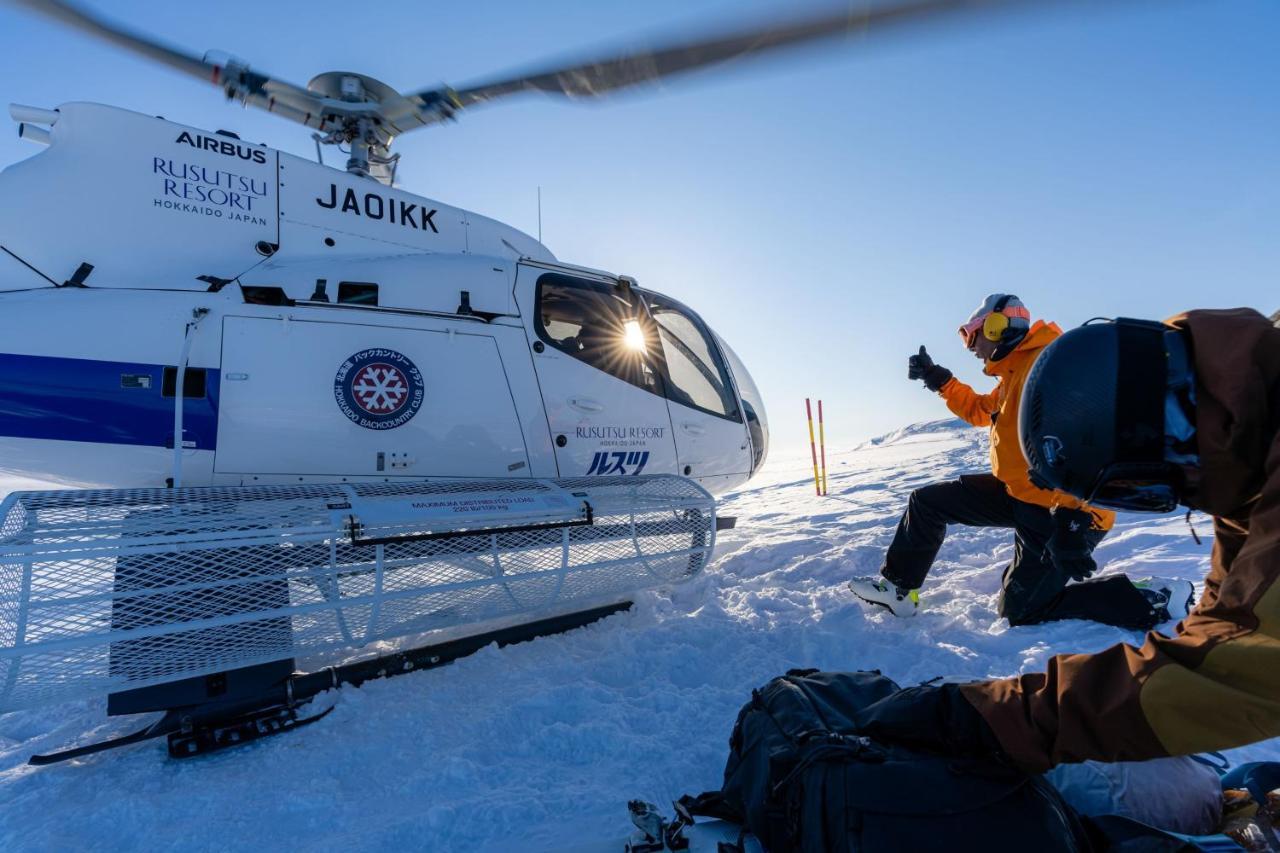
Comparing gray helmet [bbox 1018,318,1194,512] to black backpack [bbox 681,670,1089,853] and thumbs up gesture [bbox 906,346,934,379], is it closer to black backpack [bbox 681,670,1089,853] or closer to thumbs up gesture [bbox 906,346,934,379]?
black backpack [bbox 681,670,1089,853]

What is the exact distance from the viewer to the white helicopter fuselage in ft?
10.8

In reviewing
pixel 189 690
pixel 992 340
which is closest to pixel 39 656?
pixel 189 690

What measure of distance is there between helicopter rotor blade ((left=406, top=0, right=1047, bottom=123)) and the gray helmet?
1.42 meters

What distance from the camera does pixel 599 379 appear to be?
175 inches

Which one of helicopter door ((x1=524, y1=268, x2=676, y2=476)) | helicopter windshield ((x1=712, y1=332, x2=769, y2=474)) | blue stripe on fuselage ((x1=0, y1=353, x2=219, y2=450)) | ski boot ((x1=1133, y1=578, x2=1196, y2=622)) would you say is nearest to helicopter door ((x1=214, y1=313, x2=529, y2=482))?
blue stripe on fuselage ((x1=0, y1=353, x2=219, y2=450))

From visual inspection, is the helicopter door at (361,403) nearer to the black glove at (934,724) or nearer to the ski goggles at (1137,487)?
the black glove at (934,724)

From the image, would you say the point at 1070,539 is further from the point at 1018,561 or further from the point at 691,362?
the point at 691,362

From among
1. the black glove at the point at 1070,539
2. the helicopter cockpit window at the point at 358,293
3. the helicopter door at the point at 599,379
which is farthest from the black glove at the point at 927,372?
the helicopter cockpit window at the point at 358,293

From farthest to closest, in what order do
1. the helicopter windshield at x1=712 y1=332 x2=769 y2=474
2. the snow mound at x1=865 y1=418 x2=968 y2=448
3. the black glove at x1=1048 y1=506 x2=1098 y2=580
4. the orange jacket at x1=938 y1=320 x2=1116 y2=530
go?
the snow mound at x1=865 y1=418 x2=968 y2=448 < the helicopter windshield at x1=712 y1=332 x2=769 y2=474 < the orange jacket at x1=938 y1=320 x2=1116 y2=530 < the black glove at x1=1048 y1=506 x2=1098 y2=580

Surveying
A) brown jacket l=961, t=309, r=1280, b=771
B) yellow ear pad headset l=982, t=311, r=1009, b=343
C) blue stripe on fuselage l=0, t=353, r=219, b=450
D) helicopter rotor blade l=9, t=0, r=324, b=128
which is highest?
helicopter rotor blade l=9, t=0, r=324, b=128

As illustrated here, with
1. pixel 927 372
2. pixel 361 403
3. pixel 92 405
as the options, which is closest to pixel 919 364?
pixel 927 372

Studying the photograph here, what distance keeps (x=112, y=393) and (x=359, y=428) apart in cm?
113

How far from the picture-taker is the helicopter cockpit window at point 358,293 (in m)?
3.81

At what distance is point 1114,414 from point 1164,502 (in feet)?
0.77
